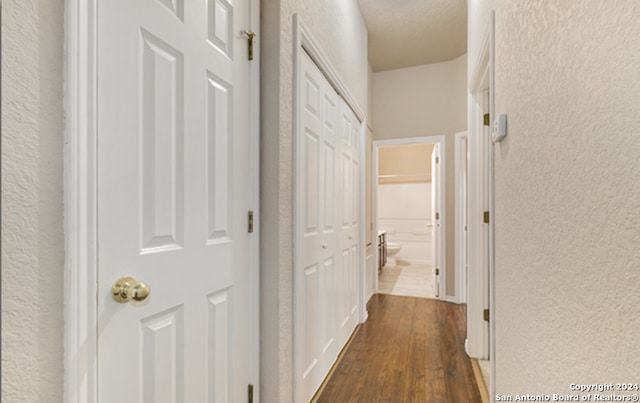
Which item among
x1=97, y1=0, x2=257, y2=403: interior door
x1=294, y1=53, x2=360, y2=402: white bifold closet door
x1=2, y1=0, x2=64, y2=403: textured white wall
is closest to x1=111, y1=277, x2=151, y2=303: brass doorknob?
x1=97, y1=0, x2=257, y2=403: interior door

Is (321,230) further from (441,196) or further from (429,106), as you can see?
(429,106)

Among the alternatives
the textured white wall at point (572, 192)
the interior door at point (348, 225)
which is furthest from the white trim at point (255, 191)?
the interior door at point (348, 225)

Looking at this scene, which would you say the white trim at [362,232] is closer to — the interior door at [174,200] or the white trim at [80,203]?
the interior door at [174,200]

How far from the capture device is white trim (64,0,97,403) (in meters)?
0.64

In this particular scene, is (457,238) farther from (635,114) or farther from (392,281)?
(635,114)

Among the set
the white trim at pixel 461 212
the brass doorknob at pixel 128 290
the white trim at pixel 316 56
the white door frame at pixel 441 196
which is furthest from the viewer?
the white door frame at pixel 441 196

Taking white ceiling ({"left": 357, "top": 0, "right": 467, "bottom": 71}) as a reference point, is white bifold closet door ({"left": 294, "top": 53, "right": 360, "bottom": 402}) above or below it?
below

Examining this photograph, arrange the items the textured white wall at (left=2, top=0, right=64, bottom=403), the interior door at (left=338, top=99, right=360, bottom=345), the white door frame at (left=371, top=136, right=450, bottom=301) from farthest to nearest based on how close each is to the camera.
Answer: the white door frame at (left=371, top=136, right=450, bottom=301), the interior door at (left=338, top=99, right=360, bottom=345), the textured white wall at (left=2, top=0, right=64, bottom=403)

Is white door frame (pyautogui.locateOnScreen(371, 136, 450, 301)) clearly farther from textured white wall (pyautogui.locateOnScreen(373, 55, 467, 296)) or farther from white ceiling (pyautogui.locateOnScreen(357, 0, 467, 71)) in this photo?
white ceiling (pyautogui.locateOnScreen(357, 0, 467, 71))

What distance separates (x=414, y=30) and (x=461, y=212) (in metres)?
2.14

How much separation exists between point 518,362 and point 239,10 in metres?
1.79

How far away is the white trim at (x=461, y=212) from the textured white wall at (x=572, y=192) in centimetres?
257

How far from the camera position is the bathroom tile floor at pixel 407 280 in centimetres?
414

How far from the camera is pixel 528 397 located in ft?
3.51
